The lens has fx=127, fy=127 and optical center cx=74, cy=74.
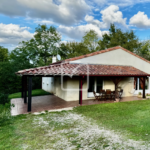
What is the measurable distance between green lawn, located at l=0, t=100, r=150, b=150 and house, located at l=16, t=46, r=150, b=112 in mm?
3722

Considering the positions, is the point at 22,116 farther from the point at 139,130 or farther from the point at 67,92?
the point at 139,130

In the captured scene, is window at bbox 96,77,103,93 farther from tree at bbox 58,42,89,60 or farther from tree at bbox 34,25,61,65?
tree at bbox 58,42,89,60

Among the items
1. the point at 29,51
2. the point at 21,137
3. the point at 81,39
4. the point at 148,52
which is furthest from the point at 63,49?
the point at 21,137

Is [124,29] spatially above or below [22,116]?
above

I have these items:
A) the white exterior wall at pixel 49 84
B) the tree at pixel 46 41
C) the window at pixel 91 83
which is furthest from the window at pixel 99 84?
the tree at pixel 46 41

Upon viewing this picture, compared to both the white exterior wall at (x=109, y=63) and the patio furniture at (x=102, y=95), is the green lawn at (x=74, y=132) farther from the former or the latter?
the white exterior wall at (x=109, y=63)

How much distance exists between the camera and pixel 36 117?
7.51m

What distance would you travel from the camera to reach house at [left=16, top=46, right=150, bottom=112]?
11.2 metres

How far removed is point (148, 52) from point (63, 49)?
26.0 meters

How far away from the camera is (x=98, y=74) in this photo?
36.0 feet

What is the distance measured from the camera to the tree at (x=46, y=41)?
115ft

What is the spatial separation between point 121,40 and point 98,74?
1273 inches

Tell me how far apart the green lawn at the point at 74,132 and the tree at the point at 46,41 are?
29.3m

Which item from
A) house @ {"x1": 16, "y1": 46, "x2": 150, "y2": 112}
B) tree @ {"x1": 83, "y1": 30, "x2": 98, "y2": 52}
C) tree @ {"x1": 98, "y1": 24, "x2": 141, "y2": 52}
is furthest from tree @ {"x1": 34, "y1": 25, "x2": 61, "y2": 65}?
house @ {"x1": 16, "y1": 46, "x2": 150, "y2": 112}
